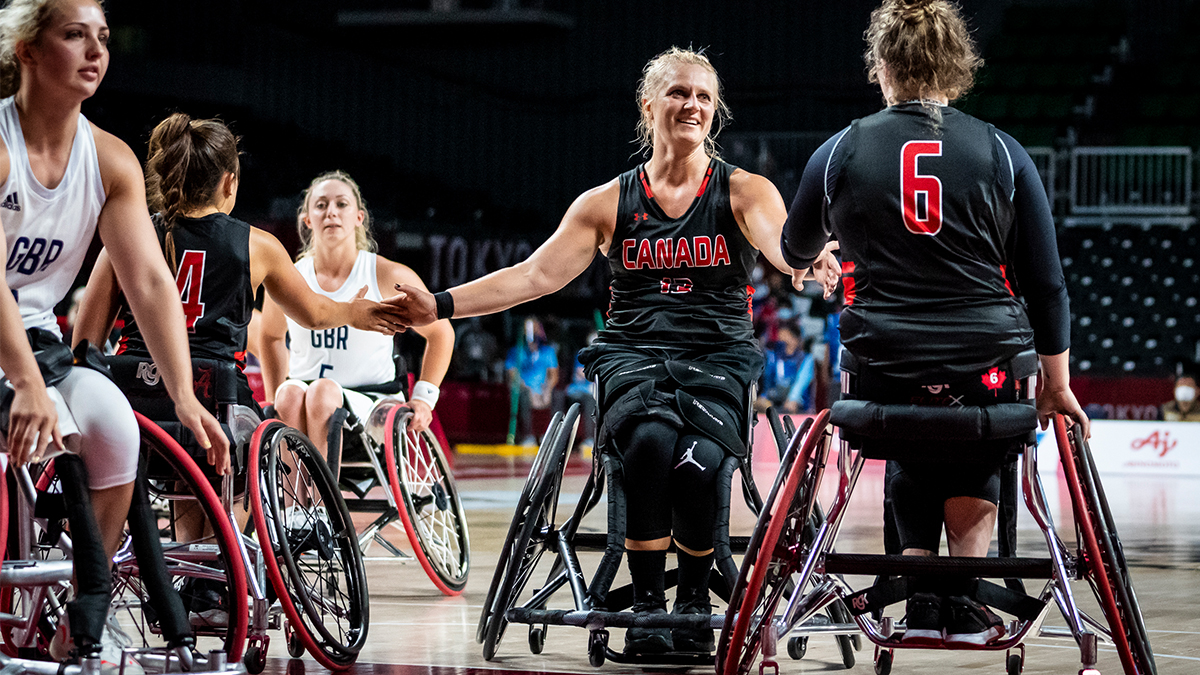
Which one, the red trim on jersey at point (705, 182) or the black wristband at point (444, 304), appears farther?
the red trim on jersey at point (705, 182)

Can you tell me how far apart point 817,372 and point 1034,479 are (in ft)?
37.8

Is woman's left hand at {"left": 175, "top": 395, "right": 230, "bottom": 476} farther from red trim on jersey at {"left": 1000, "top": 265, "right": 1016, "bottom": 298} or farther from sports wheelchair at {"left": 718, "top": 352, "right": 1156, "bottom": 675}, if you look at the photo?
red trim on jersey at {"left": 1000, "top": 265, "right": 1016, "bottom": 298}

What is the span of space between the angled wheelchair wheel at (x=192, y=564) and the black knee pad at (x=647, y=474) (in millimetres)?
1017

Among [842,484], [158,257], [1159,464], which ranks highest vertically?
[158,257]

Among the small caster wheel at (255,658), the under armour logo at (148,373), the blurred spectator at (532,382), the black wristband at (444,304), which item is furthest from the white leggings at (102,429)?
the blurred spectator at (532,382)

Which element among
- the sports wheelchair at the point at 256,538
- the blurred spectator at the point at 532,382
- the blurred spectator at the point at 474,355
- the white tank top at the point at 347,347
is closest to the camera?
the sports wheelchair at the point at 256,538

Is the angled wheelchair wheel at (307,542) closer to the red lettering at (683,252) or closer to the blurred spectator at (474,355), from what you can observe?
the red lettering at (683,252)

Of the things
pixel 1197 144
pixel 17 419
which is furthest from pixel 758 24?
pixel 17 419

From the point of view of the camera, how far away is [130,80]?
17.7 meters

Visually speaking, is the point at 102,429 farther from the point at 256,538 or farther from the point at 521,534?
the point at 521,534

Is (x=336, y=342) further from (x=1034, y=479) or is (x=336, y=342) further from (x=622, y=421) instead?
(x=1034, y=479)

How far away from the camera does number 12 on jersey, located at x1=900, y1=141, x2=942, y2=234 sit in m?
2.71

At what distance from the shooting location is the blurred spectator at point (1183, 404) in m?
13.2

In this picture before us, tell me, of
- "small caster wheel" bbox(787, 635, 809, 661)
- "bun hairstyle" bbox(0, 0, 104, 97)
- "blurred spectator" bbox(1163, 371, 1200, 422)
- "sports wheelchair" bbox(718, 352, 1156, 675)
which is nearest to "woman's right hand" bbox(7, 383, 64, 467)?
"bun hairstyle" bbox(0, 0, 104, 97)
